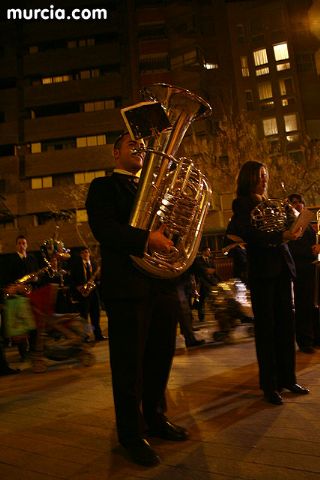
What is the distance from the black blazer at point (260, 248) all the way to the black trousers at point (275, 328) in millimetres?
74

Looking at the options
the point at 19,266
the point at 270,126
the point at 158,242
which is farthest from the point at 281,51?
the point at 158,242

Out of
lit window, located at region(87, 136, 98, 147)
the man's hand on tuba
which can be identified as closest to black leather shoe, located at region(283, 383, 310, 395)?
the man's hand on tuba

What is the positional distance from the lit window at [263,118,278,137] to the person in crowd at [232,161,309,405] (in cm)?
3437

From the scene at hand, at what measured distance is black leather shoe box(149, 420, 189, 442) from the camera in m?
2.68

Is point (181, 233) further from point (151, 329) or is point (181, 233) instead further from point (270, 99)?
point (270, 99)

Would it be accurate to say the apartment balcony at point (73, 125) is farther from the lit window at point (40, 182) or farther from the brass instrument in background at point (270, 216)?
the brass instrument in background at point (270, 216)

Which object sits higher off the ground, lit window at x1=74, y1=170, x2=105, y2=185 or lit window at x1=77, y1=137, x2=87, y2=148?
lit window at x1=77, y1=137, x2=87, y2=148

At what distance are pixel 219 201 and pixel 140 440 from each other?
2682cm

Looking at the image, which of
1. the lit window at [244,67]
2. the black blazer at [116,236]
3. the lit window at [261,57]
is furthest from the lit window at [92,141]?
the black blazer at [116,236]

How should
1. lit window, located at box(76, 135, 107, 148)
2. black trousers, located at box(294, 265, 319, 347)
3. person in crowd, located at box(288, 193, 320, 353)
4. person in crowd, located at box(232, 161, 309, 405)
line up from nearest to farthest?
person in crowd, located at box(232, 161, 309, 405) → black trousers, located at box(294, 265, 319, 347) → person in crowd, located at box(288, 193, 320, 353) → lit window, located at box(76, 135, 107, 148)

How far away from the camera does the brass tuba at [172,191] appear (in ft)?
8.46

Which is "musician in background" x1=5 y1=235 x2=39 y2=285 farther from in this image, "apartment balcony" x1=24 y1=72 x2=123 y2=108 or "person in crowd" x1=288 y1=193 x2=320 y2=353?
Result: "apartment balcony" x1=24 y1=72 x2=123 y2=108

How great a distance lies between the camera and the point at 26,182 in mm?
38406

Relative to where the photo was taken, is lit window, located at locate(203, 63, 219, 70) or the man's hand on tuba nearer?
the man's hand on tuba
